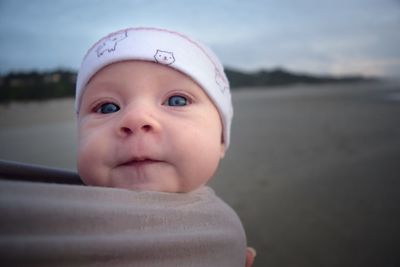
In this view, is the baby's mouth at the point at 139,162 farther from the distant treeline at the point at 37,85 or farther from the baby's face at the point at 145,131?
the distant treeline at the point at 37,85

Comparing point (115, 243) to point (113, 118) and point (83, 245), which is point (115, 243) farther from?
point (113, 118)

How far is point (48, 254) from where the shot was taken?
1.35 feet

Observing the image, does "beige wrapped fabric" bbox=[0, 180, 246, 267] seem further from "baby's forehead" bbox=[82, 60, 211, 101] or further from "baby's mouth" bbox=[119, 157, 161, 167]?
"baby's forehead" bbox=[82, 60, 211, 101]

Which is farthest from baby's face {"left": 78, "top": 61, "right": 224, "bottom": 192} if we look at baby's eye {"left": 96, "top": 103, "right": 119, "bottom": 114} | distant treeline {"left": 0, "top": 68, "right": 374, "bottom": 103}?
distant treeline {"left": 0, "top": 68, "right": 374, "bottom": 103}

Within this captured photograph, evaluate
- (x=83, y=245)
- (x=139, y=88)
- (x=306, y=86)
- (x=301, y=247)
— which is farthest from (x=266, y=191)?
(x=306, y=86)

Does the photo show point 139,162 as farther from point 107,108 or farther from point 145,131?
point 107,108

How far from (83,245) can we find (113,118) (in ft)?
0.88

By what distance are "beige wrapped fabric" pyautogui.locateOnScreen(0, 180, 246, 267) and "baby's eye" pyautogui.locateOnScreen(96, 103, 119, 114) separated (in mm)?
199

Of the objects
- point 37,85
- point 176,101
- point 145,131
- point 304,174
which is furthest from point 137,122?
point 37,85

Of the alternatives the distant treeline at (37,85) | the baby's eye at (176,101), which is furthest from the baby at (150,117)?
the distant treeline at (37,85)

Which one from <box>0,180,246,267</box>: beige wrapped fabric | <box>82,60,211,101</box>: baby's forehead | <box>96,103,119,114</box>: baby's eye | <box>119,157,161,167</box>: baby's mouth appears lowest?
<box>0,180,246,267</box>: beige wrapped fabric

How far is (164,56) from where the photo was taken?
694mm

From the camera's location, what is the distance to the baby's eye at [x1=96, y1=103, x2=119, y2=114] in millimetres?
664

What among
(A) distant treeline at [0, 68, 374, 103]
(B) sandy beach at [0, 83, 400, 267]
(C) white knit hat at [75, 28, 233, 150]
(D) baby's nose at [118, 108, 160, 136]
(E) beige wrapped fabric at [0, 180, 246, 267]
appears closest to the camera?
(E) beige wrapped fabric at [0, 180, 246, 267]
